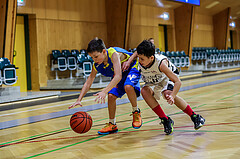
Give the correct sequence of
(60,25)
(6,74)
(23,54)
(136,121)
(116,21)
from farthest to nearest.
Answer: (116,21), (60,25), (23,54), (6,74), (136,121)

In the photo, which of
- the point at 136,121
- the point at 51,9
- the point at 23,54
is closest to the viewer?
the point at 136,121

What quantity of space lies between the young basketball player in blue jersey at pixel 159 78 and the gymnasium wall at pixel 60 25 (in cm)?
717

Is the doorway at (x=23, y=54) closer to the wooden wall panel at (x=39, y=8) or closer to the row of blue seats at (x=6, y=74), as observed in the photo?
the wooden wall panel at (x=39, y=8)

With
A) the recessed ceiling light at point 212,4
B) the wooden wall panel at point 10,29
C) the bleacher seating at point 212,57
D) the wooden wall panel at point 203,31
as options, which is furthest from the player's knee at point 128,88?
the recessed ceiling light at point 212,4

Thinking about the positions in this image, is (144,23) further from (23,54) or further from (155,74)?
(155,74)

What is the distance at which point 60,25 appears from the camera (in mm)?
10109

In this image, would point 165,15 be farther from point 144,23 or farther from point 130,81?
point 130,81

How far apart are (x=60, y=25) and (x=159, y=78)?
800 centimetres

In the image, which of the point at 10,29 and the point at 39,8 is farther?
the point at 39,8

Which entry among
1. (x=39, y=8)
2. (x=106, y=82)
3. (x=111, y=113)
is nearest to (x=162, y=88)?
(x=111, y=113)

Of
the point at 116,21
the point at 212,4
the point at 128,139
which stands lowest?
the point at 128,139

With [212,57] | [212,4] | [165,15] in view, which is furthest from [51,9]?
[212,4]

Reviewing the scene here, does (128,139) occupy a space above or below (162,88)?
below

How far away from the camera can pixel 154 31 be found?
14062 millimetres
